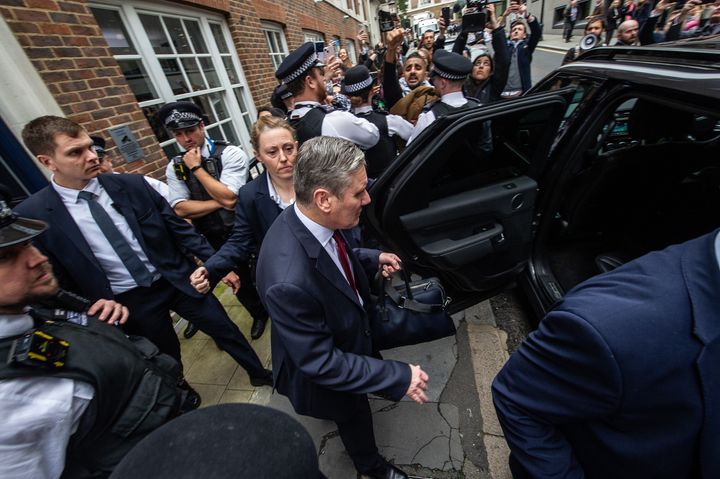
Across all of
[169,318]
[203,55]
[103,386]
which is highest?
[203,55]

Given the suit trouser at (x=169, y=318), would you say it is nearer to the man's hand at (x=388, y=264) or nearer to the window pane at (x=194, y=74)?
the man's hand at (x=388, y=264)

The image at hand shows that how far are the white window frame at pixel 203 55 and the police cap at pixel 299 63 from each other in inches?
68.6

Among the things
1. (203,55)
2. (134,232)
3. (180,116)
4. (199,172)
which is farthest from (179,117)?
(203,55)

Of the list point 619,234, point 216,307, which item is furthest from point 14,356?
point 619,234

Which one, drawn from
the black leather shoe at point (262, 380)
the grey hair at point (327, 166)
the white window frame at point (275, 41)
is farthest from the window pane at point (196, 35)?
the black leather shoe at point (262, 380)

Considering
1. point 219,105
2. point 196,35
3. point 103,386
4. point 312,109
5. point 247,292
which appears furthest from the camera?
point 219,105

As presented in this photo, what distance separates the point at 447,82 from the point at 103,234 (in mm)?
2853

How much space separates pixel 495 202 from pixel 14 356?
7.54 feet

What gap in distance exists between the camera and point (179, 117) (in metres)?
2.32

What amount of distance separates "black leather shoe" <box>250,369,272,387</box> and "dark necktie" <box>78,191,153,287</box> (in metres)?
1.09

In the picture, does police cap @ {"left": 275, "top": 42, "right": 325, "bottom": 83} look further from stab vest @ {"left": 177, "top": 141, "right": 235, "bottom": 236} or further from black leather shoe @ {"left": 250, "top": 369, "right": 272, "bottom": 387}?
black leather shoe @ {"left": 250, "top": 369, "right": 272, "bottom": 387}

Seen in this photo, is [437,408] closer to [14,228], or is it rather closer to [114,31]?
[14,228]

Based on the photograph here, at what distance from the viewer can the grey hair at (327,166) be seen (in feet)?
3.77

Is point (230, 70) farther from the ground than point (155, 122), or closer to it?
farther from the ground
